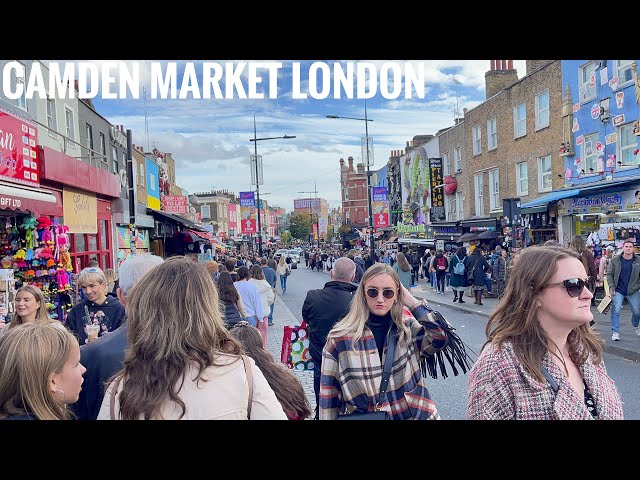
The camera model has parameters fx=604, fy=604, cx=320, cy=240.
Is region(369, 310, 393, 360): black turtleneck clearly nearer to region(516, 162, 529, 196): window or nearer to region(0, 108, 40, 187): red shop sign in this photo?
region(0, 108, 40, 187): red shop sign

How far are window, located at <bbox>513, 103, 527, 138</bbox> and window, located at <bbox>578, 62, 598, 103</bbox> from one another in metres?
4.23

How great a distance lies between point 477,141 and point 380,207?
10158mm

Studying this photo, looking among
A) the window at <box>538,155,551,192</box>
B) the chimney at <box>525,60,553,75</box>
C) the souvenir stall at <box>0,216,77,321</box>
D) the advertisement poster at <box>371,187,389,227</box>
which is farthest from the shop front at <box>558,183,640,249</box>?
the advertisement poster at <box>371,187,389,227</box>

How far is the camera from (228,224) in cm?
7269

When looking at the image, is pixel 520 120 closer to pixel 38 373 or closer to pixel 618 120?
pixel 618 120

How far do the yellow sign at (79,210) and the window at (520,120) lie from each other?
16.3 metres

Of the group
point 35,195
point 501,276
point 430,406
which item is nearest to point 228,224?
point 501,276

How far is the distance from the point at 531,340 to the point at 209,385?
1258 millimetres

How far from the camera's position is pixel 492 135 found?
2648 cm

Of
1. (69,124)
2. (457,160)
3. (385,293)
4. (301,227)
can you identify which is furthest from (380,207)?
(301,227)

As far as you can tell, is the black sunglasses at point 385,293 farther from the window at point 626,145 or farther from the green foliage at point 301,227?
the green foliage at point 301,227

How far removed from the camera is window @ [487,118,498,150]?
2610 cm
